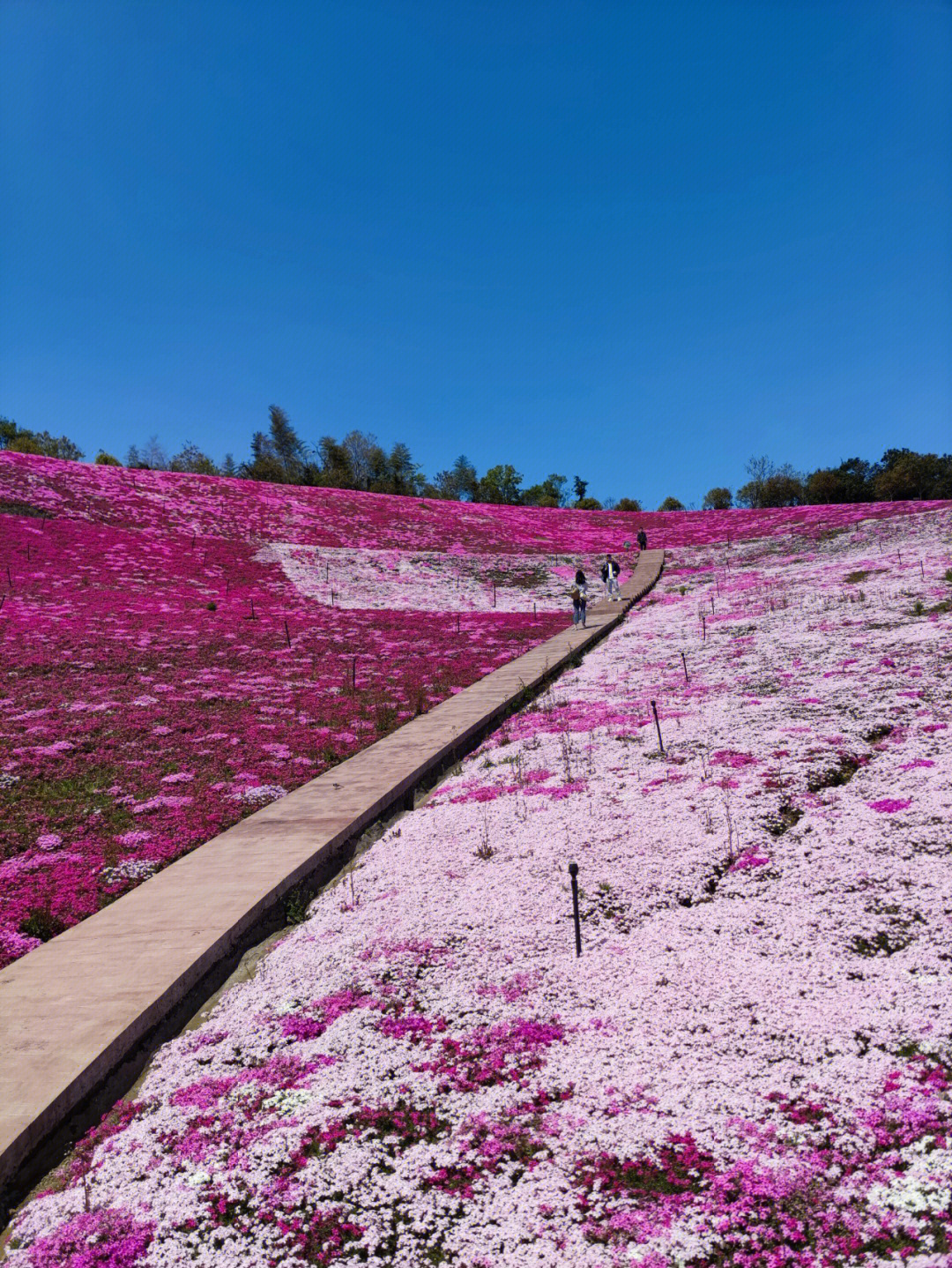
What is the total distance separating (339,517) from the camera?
45438 mm

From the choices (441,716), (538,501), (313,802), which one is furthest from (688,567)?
(538,501)

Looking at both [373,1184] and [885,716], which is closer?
[373,1184]

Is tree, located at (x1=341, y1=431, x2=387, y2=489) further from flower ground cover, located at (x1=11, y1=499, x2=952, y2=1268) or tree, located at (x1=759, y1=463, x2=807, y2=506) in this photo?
flower ground cover, located at (x1=11, y1=499, x2=952, y2=1268)

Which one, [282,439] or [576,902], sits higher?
[282,439]

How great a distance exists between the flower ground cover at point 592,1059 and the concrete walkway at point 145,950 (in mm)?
347

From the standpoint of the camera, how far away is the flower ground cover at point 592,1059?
3.28 m

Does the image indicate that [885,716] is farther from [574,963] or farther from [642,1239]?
[642,1239]

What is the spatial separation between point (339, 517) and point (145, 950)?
41508 mm

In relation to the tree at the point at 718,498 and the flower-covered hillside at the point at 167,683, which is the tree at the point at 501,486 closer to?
the tree at the point at 718,498

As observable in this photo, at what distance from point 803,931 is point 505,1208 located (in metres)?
3.06

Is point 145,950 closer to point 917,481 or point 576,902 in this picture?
point 576,902

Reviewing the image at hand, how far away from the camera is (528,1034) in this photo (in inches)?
180

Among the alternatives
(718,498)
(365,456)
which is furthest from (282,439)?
(718,498)

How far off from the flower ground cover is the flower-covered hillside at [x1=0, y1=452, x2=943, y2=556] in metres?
33.8
